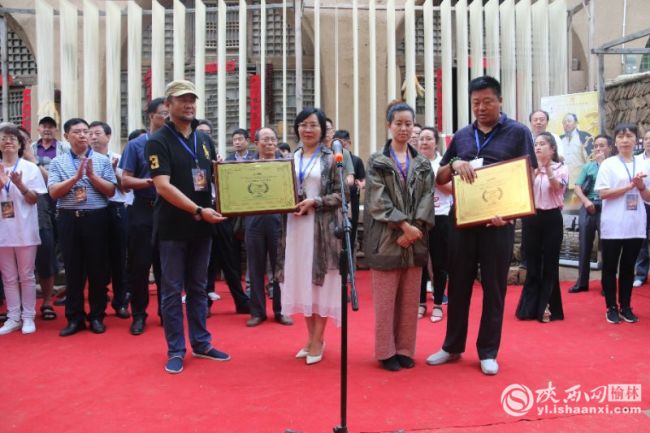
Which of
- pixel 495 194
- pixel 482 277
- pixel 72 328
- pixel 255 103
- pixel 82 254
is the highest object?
pixel 255 103

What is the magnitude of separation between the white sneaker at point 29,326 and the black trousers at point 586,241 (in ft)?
18.4

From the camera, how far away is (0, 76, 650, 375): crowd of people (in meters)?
4.06

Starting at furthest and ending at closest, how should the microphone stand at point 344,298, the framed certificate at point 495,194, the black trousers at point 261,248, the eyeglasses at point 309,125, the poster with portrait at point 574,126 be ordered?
the poster with portrait at point 574,126
the black trousers at point 261,248
the eyeglasses at point 309,125
the framed certificate at point 495,194
the microphone stand at point 344,298

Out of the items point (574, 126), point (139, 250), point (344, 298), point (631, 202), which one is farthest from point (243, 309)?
point (574, 126)

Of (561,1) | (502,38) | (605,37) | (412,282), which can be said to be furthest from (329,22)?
(412,282)

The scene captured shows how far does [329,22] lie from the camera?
9414mm

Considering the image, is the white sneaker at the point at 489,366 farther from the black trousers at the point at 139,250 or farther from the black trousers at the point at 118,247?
the black trousers at the point at 118,247

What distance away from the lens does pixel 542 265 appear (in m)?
5.54

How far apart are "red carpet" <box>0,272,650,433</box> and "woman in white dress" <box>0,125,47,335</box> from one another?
0.24m

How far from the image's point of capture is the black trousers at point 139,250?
17.1ft

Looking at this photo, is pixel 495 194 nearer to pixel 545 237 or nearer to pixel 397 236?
pixel 397 236

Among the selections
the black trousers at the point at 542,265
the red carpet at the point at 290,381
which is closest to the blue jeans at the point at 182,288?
the red carpet at the point at 290,381

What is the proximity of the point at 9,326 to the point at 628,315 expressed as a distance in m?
5.49

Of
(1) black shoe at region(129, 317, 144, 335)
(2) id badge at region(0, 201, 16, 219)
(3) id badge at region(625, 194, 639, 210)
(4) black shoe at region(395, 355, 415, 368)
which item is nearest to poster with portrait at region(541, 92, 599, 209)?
(3) id badge at region(625, 194, 639, 210)
